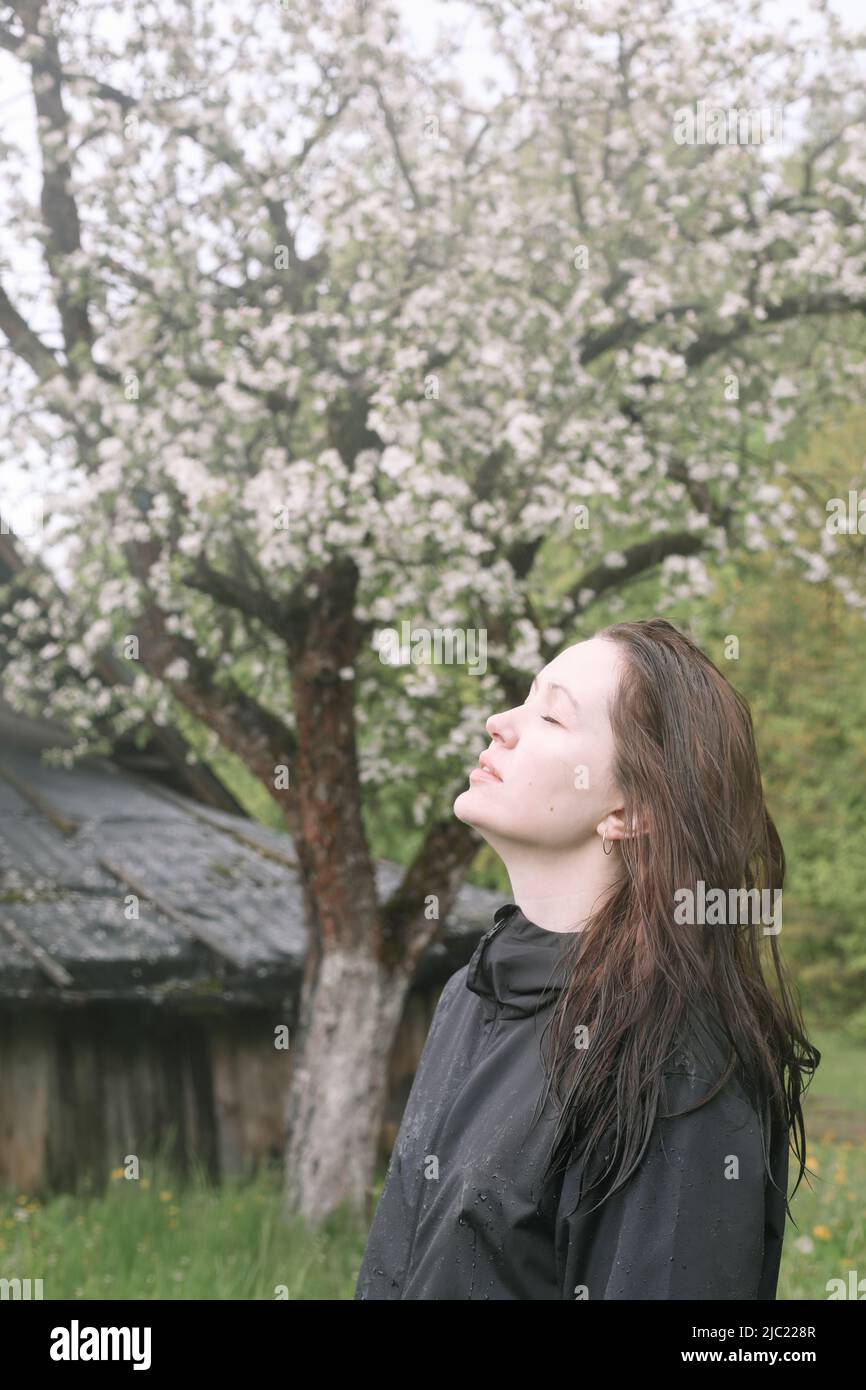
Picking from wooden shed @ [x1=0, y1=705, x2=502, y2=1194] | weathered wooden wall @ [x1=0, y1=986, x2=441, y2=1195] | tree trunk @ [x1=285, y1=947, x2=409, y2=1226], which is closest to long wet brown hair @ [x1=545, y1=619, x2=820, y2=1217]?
tree trunk @ [x1=285, y1=947, x2=409, y2=1226]

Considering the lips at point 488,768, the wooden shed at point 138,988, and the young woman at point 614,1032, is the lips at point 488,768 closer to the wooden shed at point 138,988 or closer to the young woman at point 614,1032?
the young woman at point 614,1032

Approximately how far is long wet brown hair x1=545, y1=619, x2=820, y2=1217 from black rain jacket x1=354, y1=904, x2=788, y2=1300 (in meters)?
0.04

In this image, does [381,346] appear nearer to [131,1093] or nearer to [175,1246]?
[175,1246]

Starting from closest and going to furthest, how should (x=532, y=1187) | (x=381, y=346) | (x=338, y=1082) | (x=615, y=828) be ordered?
1. (x=532, y=1187)
2. (x=615, y=828)
3. (x=381, y=346)
4. (x=338, y=1082)

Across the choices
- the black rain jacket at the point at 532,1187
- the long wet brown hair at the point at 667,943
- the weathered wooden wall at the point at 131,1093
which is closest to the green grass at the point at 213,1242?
the weathered wooden wall at the point at 131,1093

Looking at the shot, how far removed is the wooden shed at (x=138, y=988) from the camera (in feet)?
31.4

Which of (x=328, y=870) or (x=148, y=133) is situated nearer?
(x=148, y=133)

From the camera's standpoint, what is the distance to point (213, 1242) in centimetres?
736

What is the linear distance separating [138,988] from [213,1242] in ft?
8.15

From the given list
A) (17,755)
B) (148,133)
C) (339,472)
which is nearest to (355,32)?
(148,133)

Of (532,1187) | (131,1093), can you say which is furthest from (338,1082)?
(532,1187)

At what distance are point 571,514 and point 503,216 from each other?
1.70 metres

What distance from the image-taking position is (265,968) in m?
10.1
